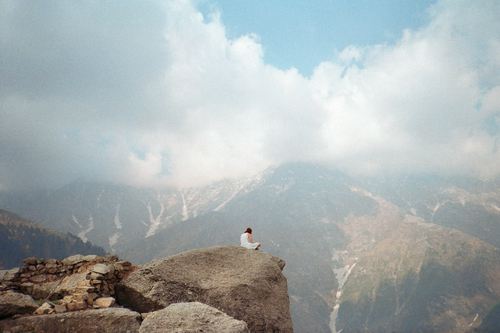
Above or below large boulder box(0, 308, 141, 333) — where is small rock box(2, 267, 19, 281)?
above

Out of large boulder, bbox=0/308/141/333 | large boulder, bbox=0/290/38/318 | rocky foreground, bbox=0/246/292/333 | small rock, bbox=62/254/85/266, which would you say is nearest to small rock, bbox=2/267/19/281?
rocky foreground, bbox=0/246/292/333

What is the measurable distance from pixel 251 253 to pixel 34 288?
1055 centimetres

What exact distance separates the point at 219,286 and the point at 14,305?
7.74 meters

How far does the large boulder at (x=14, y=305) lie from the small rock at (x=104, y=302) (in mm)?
1987

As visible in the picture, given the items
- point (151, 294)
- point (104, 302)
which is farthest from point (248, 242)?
point (104, 302)

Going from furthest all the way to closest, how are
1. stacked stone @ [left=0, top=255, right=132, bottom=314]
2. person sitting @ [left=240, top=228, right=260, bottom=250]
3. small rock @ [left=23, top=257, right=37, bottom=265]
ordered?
person sitting @ [left=240, top=228, right=260, bottom=250] → small rock @ [left=23, top=257, right=37, bottom=265] → stacked stone @ [left=0, top=255, right=132, bottom=314]

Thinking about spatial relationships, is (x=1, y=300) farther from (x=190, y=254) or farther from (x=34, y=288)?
(x=190, y=254)

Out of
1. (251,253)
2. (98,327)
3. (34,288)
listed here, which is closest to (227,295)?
(251,253)

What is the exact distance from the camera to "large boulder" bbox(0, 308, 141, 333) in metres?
10.9

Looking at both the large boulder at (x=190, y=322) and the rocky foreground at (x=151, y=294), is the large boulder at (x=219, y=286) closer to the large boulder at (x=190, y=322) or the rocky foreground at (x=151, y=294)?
the rocky foreground at (x=151, y=294)

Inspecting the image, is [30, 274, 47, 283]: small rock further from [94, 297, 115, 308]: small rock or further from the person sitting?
the person sitting

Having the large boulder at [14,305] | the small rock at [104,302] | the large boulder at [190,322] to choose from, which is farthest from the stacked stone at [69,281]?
the large boulder at [190,322]

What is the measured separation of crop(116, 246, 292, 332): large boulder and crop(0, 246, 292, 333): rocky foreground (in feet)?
0.13

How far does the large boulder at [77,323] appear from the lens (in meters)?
10.9
